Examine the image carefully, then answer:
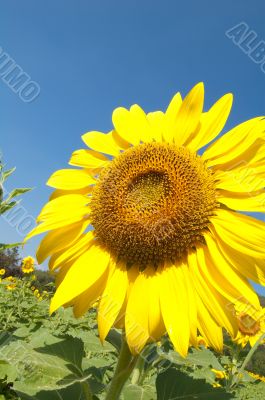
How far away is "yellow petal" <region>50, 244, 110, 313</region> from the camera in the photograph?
2107 mm

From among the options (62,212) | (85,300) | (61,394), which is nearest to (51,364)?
(61,394)

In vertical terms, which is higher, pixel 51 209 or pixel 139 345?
pixel 51 209

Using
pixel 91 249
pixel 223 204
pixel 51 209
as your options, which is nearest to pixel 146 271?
pixel 91 249

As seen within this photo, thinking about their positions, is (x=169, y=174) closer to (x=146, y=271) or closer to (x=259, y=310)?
(x=146, y=271)

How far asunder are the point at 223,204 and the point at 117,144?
2.73 feet

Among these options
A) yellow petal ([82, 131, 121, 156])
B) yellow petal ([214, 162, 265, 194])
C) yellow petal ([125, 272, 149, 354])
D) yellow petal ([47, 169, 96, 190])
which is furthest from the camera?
yellow petal ([82, 131, 121, 156])

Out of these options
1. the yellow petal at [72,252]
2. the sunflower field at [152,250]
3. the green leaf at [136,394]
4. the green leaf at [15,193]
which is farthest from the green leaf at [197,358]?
the green leaf at [15,193]

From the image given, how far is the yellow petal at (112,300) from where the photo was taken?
6.43 feet

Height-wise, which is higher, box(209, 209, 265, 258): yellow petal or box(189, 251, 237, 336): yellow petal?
box(209, 209, 265, 258): yellow petal

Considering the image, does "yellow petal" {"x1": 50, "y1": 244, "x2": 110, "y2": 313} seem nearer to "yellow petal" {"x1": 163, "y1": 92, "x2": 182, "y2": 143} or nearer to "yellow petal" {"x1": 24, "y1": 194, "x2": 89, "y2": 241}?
"yellow petal" {"x1": 24, "y1": 194, "x2": 89, "y2": 241}

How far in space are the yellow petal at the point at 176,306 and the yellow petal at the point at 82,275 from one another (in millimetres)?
320

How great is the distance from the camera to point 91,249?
7.63 feet

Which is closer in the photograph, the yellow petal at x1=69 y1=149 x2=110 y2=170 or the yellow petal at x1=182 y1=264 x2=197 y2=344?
the yellow petal at x1=182 y1=264 x2=197 y2=344

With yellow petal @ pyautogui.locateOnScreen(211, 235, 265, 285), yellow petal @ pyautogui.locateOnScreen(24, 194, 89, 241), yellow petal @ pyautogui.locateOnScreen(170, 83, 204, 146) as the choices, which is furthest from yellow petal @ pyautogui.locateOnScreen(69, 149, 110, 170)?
yellow petal @ pyautogui.locateOnScreen(211, 235, 265, 285)
